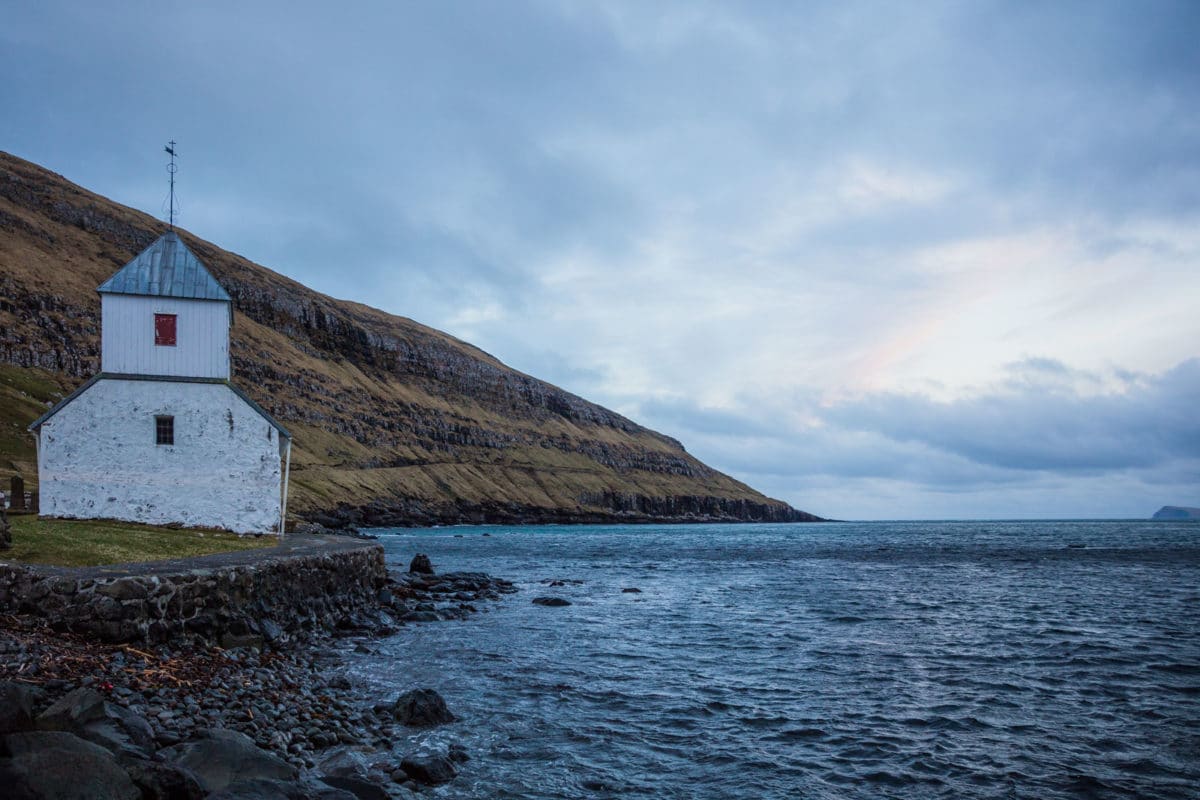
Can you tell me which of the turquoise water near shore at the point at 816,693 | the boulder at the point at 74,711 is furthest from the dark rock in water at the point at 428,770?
the boulder at the point at 74,711

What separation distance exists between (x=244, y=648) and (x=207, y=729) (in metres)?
8.27

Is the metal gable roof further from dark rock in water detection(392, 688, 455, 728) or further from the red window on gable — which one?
dark rock in water detection(392, 688, 455, 728)

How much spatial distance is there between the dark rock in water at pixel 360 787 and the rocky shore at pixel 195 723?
2 cm

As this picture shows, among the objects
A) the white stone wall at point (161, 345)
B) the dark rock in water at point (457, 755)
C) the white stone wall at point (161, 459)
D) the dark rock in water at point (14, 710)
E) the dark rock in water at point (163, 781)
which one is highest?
the white stone wall at point (161, 345)

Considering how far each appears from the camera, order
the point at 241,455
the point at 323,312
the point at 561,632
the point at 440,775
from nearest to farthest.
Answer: the point at 440,775 < the point at 561,632 < the point at 241,455 < the point at 323,312

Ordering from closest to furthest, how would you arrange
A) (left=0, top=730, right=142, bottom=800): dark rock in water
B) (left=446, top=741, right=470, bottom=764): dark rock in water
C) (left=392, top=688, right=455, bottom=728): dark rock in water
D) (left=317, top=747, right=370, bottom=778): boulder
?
(left=0, top=730, right=142, bottom=800): dark rock in water → (left=317, top=747, right=370, bottom=778): boulder → (left=446, top=741, right=470, bottom=764): dark rock in water → (left=392, top=688, right=455, bottom=728): dark rock in water

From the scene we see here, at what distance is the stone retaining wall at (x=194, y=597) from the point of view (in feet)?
50.3

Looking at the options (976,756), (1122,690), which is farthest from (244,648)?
(1122,690)

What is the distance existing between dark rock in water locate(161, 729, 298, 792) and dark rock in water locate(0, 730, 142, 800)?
151 cm


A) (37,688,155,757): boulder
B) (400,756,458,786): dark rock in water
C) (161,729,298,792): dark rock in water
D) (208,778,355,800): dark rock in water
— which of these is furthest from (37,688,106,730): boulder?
(400,756,458,786): dark rock in water

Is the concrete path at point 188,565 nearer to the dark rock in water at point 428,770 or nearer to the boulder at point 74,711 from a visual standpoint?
the boulder at point 74,711

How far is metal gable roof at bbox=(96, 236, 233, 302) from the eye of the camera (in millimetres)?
29141

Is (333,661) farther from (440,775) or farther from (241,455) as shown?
(241,455)

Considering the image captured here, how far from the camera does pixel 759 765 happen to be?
1292 centimetres
